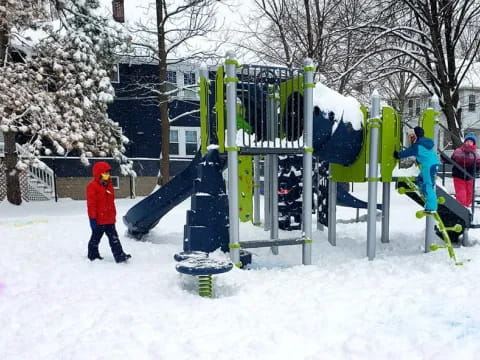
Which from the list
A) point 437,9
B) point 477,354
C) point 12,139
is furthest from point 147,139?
point 477,354

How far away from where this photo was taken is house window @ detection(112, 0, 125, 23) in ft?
76.5

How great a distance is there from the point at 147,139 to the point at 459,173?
17259 millimetres

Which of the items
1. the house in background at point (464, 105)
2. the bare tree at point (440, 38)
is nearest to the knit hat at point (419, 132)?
the bare tree at point (440, 38)

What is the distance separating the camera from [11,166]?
48.1 ft

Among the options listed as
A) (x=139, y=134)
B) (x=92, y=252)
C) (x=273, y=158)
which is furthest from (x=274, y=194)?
(x=139, y=134)

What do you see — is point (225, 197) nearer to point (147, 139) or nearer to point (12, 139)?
point (12, 139)

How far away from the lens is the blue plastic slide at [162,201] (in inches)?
290

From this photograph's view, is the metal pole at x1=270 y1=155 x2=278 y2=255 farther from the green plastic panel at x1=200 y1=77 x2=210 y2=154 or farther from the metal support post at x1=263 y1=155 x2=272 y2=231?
the green plastic panel at x1=200 y1=77 x2=210 y2=154

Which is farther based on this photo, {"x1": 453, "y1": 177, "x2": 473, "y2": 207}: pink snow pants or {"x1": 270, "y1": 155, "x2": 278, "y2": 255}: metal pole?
{"x1": 453, "y1": 177, "x2": 473, "y2": 207}: pink snow pants

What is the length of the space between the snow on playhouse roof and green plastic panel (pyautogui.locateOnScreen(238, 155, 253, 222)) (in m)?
2.54

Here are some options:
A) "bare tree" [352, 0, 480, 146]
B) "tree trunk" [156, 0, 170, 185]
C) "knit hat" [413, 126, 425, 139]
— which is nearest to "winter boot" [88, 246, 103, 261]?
"knit hat" [413, 126, 425, 139]

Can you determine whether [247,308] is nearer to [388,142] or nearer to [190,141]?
[388,142]

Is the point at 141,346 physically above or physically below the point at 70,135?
below

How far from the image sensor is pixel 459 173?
8211 millimetres
